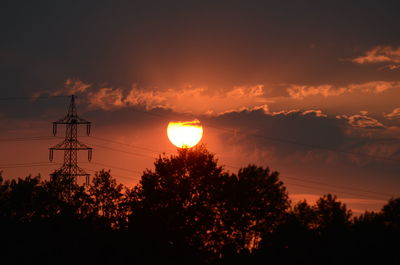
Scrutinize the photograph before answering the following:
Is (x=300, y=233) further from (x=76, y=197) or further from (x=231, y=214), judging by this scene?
(x=76, y=197)

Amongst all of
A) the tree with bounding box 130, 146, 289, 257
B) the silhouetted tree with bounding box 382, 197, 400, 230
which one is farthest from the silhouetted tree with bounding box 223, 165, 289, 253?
the silhouetted tree with bounding box 382, 197, 400, 230

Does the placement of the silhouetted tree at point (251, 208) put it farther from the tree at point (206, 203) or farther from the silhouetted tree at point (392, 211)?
the silhouetted tree at point (392, 211)

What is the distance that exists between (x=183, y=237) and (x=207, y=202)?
404 inches

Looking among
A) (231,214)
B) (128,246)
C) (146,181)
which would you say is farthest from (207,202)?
(128,246)

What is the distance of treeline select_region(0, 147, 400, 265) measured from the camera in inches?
3147

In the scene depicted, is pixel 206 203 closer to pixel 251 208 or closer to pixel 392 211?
A: pixel 251 208

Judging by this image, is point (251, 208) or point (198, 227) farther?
point (251, 208)

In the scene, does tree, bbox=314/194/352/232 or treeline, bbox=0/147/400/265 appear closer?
treeline, bbox=0/147/400/265

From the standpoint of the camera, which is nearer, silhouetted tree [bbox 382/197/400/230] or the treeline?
the treeline

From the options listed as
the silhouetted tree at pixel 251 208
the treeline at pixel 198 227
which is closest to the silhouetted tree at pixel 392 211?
the treeline at pixel 198 227

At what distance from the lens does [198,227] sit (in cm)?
9362

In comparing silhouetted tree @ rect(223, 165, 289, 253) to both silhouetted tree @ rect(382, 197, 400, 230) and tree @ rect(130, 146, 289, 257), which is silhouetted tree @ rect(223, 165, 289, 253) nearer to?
tree @ rect(130, 146, 289, 257)

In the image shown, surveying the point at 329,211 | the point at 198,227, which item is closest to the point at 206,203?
the point at 198,227

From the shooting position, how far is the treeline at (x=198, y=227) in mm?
79938
